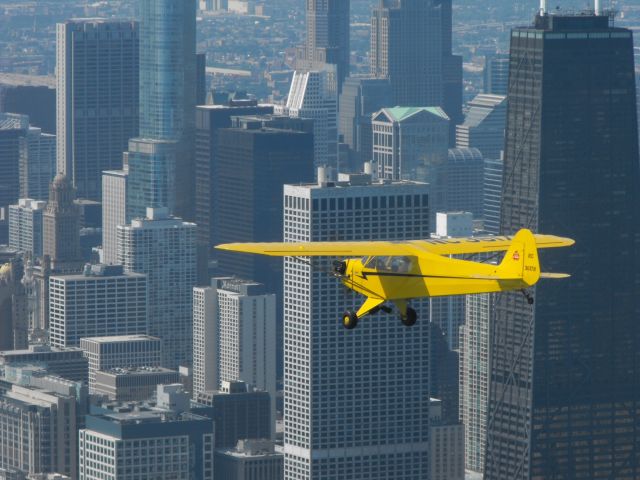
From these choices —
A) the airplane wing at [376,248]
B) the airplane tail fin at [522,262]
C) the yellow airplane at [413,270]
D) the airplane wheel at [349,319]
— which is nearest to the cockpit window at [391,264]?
the yellow airplane at [413,270]

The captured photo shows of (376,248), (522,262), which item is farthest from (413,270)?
(522,262)

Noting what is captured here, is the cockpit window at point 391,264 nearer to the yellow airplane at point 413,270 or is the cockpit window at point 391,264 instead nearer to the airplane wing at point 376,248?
the yellow airplane at point 413,270

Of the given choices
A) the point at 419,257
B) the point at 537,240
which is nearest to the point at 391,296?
the point at 419,257

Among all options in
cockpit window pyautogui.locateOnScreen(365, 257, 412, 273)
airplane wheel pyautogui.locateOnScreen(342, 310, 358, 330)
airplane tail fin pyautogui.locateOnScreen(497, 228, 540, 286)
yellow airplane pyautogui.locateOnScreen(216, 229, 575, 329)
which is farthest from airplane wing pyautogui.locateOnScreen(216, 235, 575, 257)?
airplane tail fin pyautogui.locateOnScreen(497, 228, 540, 286)

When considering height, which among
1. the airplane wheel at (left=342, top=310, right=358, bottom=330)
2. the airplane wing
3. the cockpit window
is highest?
the airplane wing

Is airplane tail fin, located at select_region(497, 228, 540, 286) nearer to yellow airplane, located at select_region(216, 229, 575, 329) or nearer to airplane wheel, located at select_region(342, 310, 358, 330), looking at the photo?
yellow airplane, located at select_region(216, 229, 575, 329)

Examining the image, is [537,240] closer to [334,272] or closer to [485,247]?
[485,247]

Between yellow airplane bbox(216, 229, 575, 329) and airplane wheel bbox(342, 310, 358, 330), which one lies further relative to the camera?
airplane wheel bbox(342, 310, 358, 330)

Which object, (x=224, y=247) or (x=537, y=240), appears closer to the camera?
(x=224, y=247)
